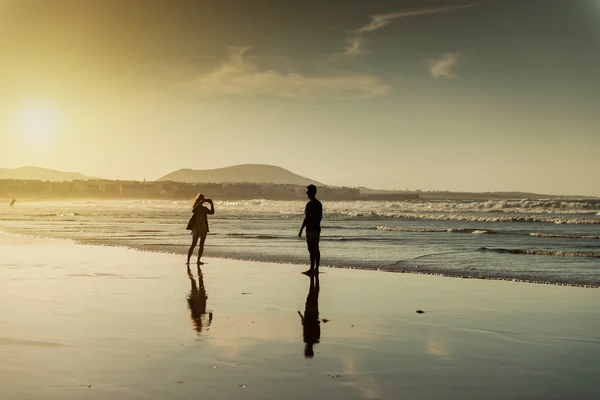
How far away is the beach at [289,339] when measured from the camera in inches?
252

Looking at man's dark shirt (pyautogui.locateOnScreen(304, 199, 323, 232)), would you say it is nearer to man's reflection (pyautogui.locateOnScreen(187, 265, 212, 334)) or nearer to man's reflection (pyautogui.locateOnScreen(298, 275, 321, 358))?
man's reflection (pyautogui.locateOnScreen(298, 275, 321, 358))

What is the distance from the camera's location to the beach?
21.0 ft

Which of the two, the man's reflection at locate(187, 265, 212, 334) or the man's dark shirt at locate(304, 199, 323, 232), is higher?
the man's dark shirt at locate(304, 199, 323, 232)

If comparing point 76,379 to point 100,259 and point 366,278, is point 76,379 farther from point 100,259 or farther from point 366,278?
point 100,259

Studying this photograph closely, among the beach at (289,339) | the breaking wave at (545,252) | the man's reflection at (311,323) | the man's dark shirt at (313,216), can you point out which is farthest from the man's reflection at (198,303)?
the breaking wave at (545,252)

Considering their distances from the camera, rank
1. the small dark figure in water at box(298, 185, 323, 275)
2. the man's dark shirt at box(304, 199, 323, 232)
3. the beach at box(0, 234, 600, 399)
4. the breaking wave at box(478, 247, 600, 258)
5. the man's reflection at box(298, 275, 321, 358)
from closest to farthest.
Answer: the beach at box(0, 234, 600, 399) < the man's reflection at box(298, 275, 321, 358) < the small dark figure in water at box(298, 185, 323, 275) < the man's dark shirt at box(304, 199, 323, 232) < the breaking wave at box(478, 247, 600, 258)

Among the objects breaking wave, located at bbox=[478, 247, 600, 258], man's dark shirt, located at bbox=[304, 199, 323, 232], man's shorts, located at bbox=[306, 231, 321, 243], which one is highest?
man's dark shirt, located at bbox=[304, 199, 323, 232]

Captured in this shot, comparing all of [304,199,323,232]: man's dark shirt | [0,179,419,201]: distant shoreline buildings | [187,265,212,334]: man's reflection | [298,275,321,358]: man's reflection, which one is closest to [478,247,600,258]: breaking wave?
[304,199,323,232]: man's dark shirt

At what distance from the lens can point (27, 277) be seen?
1533 centimetres

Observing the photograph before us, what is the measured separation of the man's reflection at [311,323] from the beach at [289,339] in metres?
0.07

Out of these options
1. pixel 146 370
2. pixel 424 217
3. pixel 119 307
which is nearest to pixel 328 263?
pixel 119 307

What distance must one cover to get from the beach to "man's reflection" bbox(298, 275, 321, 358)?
70 millimetres

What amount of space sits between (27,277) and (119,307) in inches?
209

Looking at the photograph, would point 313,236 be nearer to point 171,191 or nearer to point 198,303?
point 198,303
